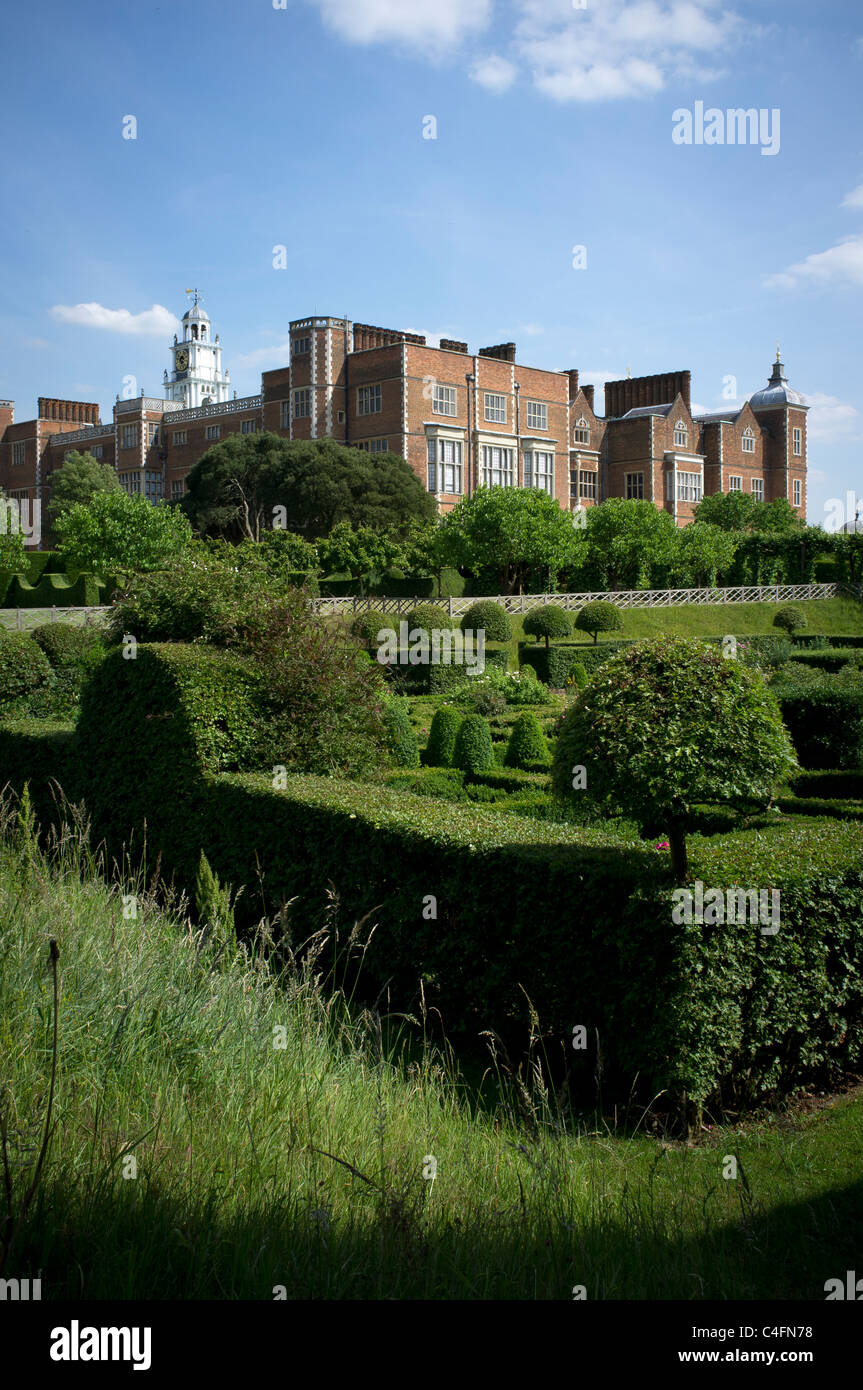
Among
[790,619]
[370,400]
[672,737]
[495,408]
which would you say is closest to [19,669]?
[672,737]

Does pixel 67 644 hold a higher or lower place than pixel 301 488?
lower

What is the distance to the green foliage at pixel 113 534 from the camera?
4178 centimetres

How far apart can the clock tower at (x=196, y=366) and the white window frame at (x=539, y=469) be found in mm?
70541

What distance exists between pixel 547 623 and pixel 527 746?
1537cm

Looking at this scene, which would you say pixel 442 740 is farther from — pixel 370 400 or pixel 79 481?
pixel 79 481

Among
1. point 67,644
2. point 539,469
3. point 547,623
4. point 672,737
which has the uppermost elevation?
point 539,469

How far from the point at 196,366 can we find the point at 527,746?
11276 cm

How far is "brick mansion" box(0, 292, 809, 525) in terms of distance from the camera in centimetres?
4928

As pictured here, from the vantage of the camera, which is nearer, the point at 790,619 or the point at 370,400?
the point at 790,619

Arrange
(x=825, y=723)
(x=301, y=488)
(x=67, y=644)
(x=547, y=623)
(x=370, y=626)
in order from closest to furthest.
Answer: (x=825, y=723) → (x=67, y=644) → (x=370, y=626) → (x=547, y=623) → (x=301, y=488)

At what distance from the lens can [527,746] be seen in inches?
602

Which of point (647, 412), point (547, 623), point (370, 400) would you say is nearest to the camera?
point (547, 623)

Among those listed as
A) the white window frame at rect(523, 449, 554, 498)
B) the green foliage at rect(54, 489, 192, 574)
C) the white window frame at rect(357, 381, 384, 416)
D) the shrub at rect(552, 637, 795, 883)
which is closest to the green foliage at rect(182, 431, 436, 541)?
the white window frame at rect(357, 381, 384, 416)
